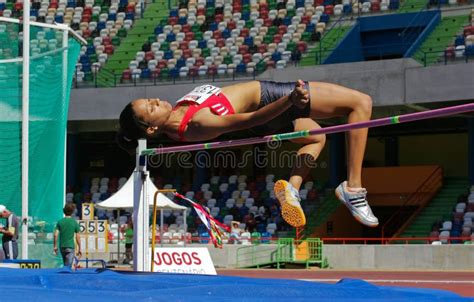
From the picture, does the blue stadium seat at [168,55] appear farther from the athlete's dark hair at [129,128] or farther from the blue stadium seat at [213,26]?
the athlete's dark hair at [129,128]

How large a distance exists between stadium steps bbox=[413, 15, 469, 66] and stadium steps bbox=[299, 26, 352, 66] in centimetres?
196

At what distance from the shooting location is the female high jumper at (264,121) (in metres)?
5.93

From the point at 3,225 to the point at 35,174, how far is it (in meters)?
0.85

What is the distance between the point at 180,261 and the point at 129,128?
364 cm

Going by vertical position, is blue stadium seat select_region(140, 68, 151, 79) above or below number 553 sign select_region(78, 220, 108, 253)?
above

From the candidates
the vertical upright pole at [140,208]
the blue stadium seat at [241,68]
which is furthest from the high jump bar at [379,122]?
the blue stadium seat at [241,68]

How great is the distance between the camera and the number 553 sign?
17.5 metres

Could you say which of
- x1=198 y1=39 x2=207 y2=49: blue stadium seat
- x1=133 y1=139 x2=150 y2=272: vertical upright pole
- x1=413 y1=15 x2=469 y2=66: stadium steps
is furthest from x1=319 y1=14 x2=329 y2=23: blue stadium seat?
x1=133 y1=139 x2=150 y2=272: vertical upright pole

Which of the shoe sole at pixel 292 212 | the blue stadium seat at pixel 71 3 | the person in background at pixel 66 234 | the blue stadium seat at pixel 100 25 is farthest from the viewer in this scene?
the blue stadium seat at pixel 71 3

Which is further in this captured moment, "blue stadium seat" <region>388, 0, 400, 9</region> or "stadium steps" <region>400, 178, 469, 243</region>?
"blue stadium seat" <region>388, 0, 400, 9</region>

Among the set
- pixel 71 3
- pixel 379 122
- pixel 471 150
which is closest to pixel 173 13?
pixel 71 3

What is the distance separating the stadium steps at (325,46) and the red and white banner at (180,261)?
1122cm

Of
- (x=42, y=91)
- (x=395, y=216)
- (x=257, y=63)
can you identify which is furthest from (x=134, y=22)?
(x=42, y=91)

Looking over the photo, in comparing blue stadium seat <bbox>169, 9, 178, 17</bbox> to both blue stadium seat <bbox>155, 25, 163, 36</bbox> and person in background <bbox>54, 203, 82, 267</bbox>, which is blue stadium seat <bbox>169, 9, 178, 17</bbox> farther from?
person in background <bbox>54, 203, 82, 267</bbox>
